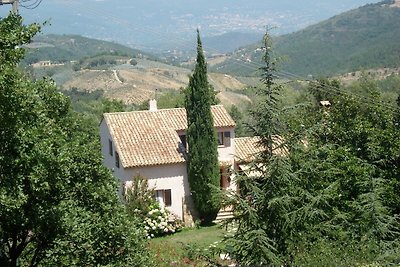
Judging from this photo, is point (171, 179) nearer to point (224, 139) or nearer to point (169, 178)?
point (169, 178)

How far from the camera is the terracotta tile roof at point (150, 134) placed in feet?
98.9

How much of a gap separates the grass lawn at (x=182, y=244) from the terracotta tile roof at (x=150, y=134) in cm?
389

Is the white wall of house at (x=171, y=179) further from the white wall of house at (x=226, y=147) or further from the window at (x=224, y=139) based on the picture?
the window at (x=224, y=139)

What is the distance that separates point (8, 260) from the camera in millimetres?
12336

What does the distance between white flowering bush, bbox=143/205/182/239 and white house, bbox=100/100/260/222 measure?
1049mm

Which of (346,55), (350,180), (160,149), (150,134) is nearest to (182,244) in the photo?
(350,180)

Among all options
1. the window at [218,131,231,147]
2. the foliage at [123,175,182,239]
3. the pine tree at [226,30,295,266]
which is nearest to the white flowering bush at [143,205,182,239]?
the foliage at [123,175,182,239]

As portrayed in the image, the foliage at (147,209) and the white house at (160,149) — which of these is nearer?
the foliage at (147,209)

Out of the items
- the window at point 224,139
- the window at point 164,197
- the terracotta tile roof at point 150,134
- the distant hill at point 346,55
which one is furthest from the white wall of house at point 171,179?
the distant hill at point 346,55

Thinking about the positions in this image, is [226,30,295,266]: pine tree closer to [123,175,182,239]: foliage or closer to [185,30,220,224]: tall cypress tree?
[123,175,182,239]: foliage

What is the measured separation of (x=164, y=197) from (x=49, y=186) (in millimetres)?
20301

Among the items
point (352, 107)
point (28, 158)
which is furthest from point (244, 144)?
point (28, 158)

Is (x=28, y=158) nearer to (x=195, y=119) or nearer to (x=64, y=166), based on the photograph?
(x=64, y=166)

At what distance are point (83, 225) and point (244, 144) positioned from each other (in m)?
22.6
